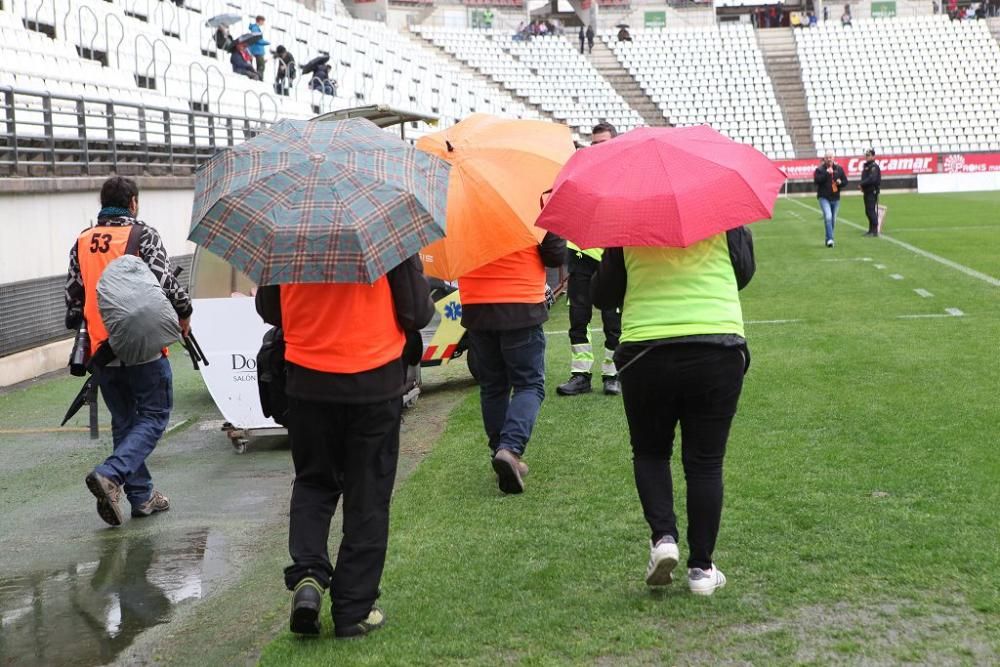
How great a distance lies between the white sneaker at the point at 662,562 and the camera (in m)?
A: 4.59

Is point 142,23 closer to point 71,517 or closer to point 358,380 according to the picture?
point 71,517

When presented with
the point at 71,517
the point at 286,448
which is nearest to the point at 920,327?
the point at 286,448

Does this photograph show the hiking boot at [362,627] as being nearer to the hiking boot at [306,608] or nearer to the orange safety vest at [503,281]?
the hiking boot at [306,608]

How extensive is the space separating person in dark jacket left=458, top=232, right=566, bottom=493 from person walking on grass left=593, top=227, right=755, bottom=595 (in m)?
1.81

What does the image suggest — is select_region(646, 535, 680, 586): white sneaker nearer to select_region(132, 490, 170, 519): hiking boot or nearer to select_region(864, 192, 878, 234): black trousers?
select_region(132, 490, 170, 519): hiking boot

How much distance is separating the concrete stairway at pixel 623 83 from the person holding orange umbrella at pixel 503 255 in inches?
1966

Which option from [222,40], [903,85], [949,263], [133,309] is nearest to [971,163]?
[903,85]

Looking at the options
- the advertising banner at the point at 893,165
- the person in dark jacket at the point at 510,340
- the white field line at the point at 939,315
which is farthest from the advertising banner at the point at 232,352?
the advertising banner at the point at 893,165

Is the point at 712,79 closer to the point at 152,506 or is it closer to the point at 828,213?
the point at 828,213

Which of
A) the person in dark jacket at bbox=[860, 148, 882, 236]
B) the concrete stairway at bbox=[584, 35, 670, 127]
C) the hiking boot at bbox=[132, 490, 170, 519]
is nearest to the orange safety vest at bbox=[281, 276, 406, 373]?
the hiking boot at bbox=[132, 490, 170, 519]

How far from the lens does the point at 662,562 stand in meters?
4.59

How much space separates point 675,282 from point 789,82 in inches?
2310

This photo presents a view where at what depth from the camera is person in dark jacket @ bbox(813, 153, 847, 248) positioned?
2298 centimetres

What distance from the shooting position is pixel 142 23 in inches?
939
